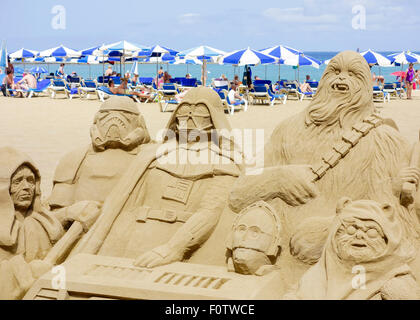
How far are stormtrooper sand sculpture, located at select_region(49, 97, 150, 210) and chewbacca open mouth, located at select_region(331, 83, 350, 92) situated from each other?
1.80 meters

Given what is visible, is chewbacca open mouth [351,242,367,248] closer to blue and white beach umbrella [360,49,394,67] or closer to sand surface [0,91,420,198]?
sand surface [0,91,420,198]

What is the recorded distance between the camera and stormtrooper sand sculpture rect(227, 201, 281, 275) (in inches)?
162

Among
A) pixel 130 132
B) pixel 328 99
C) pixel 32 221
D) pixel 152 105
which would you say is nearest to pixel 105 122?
pixel 130 132

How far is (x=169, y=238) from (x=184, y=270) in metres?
0.53

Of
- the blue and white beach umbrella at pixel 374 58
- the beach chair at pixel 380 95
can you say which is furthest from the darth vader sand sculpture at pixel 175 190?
the beach chair at pixel 380 95

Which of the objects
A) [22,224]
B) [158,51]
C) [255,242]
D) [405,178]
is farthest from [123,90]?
[405,178]

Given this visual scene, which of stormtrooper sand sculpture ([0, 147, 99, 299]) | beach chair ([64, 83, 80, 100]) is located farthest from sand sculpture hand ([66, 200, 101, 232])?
beach chair ([64, 83, 80, 100])

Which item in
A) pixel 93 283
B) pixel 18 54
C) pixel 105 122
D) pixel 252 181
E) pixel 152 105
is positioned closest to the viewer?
pixel 93 283

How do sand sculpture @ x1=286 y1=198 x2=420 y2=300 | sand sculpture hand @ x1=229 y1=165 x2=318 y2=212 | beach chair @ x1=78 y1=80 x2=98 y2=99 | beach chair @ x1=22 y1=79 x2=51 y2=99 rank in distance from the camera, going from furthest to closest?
beach chair @ x1=22 y1=79 x2=51 y2=99, beach chair @ x1=78 y1=80 x2=98 y2=99, sand sculpture hand @ x1=229 y1=165 x2=318 y2=212, sand sculpture @ x1=286 y1=198 x2=420 y2=300

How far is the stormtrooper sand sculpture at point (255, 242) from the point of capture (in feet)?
13.5

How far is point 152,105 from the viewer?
69.2ft

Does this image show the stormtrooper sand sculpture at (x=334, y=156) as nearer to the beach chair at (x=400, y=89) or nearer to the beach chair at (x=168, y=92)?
the beach chair at (x=168, y=92)

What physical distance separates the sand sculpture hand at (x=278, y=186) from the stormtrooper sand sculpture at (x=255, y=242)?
0.80ft
